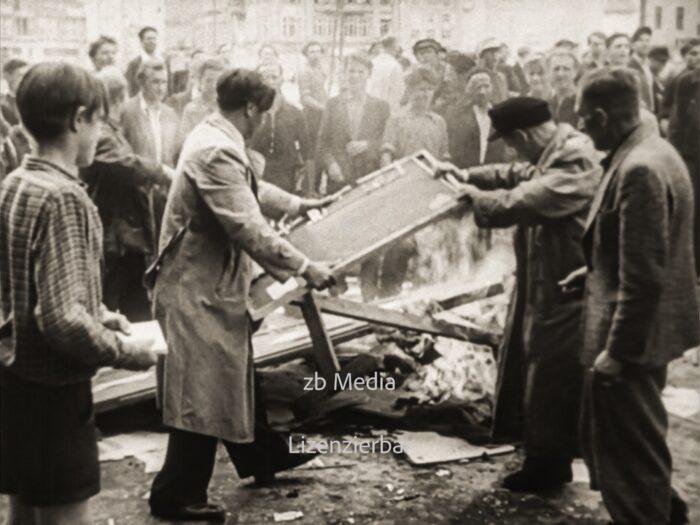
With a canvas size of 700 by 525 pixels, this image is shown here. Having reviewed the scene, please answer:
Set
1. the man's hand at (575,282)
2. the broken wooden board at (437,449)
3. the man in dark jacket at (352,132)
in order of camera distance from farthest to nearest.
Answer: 1. the man in dark jacket at (352,132)
2. the broken wooden board at (437,449)
3. the man's hand at (575,282)

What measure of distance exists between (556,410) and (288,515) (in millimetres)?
1304

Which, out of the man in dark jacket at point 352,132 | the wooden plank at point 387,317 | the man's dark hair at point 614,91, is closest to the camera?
the man's dark hair at point 614,91

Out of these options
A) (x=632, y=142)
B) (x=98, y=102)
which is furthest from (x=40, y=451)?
(x=632, y=142)

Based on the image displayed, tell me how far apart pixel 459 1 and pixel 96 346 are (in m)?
3.29

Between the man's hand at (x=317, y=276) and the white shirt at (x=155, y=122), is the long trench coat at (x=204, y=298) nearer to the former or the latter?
the man's hand at (x=317, y=276)

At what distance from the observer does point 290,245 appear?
11.8ft

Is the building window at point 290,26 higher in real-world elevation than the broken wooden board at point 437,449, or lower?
higher

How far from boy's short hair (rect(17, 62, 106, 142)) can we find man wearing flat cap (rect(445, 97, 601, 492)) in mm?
2119

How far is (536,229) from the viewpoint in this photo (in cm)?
397

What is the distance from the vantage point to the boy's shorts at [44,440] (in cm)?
233

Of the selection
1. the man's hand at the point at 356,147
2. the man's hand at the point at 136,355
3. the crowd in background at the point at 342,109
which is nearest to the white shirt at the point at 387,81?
the crowd in background at the point at 342,109

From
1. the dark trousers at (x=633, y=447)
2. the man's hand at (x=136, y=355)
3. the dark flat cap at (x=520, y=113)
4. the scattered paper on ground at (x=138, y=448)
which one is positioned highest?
the dark flat cap at (x=520, y=113)

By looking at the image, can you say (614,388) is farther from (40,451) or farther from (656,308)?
(40,451)

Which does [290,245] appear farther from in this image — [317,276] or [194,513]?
[194,513]
